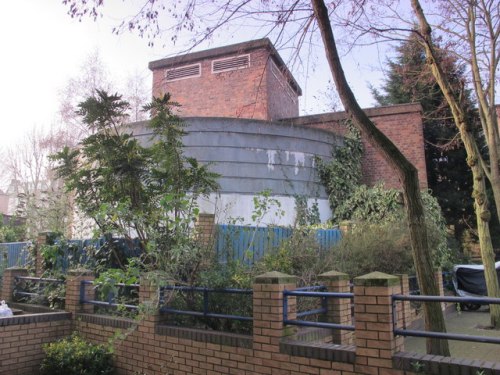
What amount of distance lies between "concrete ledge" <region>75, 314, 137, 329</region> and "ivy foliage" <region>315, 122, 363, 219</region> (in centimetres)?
858

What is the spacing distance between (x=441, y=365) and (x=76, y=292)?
5.59m

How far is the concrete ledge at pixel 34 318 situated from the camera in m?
6.22

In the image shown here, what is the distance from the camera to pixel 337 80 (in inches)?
201

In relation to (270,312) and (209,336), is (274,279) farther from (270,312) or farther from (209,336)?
(209,336)

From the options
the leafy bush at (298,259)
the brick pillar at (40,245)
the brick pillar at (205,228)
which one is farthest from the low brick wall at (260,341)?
the brick pillar at (40,245)

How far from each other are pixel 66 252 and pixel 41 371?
3051mm

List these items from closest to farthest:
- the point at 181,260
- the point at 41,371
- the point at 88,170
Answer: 1. the point at 181,260
2. the point at 41,371
3. the point at 88,170

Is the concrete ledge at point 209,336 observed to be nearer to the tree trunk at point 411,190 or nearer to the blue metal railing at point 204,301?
the blue metal railing at point 204,301

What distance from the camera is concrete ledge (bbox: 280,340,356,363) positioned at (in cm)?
400

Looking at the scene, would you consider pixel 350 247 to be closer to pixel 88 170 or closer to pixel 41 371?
pixel 88 170

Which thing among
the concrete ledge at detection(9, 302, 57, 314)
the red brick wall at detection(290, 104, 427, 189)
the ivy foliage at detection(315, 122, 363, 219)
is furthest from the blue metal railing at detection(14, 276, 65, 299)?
the red brick wall at detection(290, 104, 427, 189)

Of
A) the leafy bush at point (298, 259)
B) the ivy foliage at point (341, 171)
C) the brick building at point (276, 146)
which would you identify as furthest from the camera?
the ivy foliage at point (341, 171)

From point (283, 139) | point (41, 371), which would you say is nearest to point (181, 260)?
point (41, 371)

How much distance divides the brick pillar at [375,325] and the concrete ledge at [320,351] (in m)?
0.11
